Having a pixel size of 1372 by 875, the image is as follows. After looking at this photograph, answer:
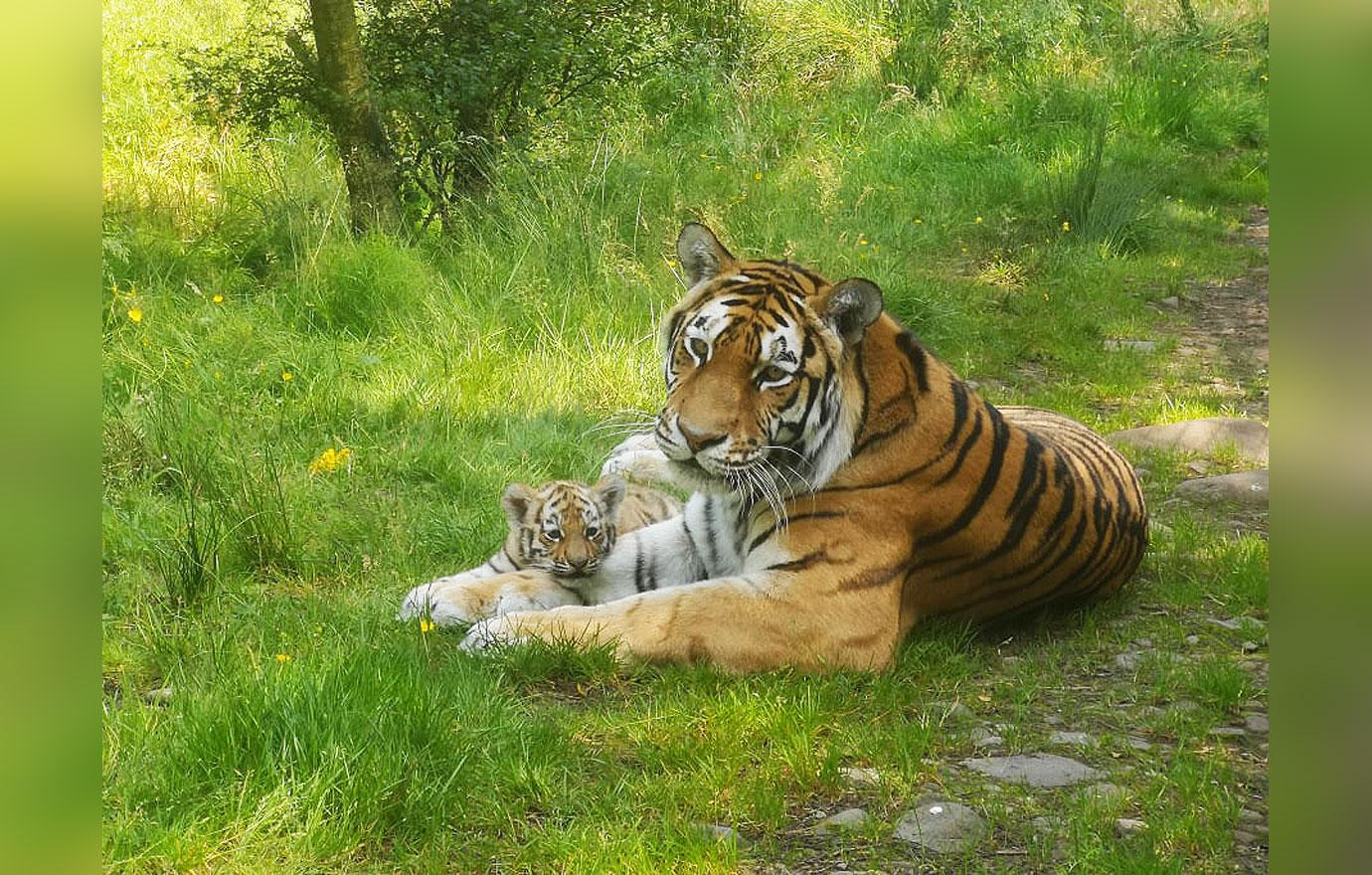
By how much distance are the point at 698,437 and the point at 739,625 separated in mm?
587

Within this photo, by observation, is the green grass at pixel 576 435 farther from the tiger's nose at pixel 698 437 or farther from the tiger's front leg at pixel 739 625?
the tiger's nose at pixel 698 437

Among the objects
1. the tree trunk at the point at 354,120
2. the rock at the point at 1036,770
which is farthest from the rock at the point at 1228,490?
the tree trunk at the point at 354,120

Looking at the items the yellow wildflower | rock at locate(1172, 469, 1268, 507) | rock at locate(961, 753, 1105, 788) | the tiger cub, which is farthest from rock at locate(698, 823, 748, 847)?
rock at locate(1172, 469, 1268, 507)

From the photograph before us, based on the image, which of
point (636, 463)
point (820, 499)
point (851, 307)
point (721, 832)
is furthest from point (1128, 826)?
point (636, 463)

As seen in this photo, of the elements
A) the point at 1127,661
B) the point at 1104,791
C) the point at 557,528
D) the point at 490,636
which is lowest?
the point at 1127,661

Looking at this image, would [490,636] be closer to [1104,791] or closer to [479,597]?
[479,597]

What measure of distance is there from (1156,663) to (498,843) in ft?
8.01

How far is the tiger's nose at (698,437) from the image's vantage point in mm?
4281

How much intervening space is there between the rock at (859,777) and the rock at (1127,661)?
132cm

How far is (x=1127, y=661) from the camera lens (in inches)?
182

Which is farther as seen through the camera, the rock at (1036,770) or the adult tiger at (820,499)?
the adult tiger at (820,499)

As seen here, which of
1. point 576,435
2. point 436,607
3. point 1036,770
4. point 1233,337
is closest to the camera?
point 1036,770
